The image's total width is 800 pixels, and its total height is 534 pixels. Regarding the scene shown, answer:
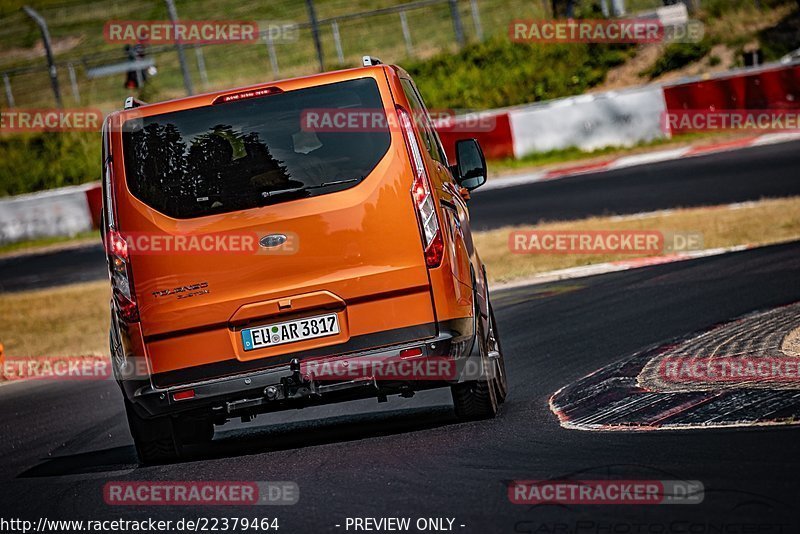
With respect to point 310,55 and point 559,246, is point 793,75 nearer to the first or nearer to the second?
point 559,246

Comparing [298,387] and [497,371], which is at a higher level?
[298,387]

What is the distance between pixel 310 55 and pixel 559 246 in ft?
99.5

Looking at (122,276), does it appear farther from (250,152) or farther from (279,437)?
(279,437)

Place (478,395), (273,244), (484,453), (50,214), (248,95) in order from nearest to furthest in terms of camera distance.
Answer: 1. (484,453)
2. (273,244)
3. (248,95)
4. (478,395)
5. (50,214)

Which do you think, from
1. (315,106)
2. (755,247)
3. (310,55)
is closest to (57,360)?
(755,247)

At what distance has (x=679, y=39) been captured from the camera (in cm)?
3020

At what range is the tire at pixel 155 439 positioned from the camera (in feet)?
24.4

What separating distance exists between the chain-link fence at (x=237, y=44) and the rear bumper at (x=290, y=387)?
81.7 ft

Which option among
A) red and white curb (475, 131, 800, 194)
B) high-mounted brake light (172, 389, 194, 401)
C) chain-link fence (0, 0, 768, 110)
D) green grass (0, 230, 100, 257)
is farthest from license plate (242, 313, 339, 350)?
chain-link fence (0, 0, 768, 110)

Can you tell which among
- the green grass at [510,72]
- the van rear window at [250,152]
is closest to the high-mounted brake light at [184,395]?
the van rear window at [250,152]

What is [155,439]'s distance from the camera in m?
7.48

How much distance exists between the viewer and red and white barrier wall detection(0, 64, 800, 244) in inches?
927

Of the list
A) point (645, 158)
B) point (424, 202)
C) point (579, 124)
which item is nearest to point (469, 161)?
point (424, 202)

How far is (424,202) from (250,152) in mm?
941
